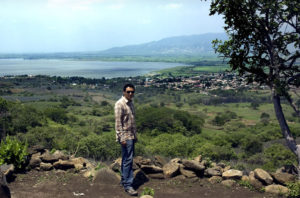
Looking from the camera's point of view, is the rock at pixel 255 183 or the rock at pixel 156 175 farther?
the rock at pixel 156 175

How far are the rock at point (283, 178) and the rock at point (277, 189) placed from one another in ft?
0.94

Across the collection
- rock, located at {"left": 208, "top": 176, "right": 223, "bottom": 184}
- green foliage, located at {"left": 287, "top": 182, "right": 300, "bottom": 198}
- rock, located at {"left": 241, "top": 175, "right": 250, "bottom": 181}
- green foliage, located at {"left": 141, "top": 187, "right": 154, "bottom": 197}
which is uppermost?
green foliage, located at {"left": 287, "top": 182, "right": 300, "bottom": 198}

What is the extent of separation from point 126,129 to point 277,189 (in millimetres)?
4223

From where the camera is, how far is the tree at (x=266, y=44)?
307 inches

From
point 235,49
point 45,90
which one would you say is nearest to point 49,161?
point 235,49

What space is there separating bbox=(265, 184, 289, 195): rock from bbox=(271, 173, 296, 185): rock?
0.94 feet

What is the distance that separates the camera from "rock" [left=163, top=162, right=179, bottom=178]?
8859 mm

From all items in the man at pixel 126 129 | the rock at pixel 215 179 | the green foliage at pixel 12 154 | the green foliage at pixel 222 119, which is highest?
the man at pixel 126 129

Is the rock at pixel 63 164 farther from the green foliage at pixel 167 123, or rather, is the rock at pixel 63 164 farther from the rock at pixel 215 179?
the green foliage at pixel 167 123

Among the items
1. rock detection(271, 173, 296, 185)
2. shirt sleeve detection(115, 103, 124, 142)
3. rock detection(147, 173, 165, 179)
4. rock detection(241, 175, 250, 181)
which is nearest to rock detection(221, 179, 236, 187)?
rock detection(241, 175, 250, 181)

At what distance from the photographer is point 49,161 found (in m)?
9.59

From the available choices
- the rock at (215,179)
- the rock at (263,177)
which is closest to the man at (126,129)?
the rock at (215,179)

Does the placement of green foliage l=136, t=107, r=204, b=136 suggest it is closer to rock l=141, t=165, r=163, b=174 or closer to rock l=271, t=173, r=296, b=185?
rock l=141, t=165, r=163, b=174

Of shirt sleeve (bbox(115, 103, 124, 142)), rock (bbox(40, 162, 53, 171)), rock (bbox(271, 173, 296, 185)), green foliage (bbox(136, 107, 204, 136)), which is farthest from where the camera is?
green foliage (bbox(136, 107, 204, 136))
